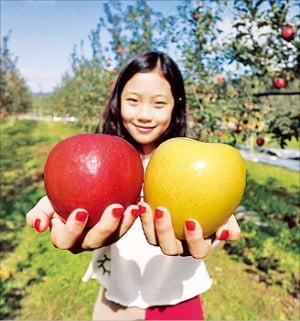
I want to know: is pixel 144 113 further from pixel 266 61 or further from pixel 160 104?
pixel 266 61

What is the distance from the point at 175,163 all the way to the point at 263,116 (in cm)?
297

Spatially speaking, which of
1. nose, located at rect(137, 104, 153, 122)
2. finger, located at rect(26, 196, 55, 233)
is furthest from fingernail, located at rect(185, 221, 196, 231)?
nose, located at rect(137, 104, 153, 122)

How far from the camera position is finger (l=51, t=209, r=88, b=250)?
95 centimetres

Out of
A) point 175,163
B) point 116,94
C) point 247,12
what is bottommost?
point 175,163

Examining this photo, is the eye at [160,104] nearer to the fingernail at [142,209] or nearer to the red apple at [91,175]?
the red apple at [91,175]

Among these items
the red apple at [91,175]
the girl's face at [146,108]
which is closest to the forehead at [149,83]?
the girl's face at [146,108]

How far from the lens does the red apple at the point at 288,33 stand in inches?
135

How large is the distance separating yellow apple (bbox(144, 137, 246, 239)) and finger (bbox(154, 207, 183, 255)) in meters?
0.04

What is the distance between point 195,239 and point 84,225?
0.29 meters

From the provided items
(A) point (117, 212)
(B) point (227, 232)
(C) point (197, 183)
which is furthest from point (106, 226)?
(B) point (227, 232)

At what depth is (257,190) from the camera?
23.7 ft

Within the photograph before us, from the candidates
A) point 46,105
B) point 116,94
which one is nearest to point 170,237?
point 116,94

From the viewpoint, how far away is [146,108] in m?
1.44

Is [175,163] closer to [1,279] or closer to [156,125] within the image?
[156,125]
